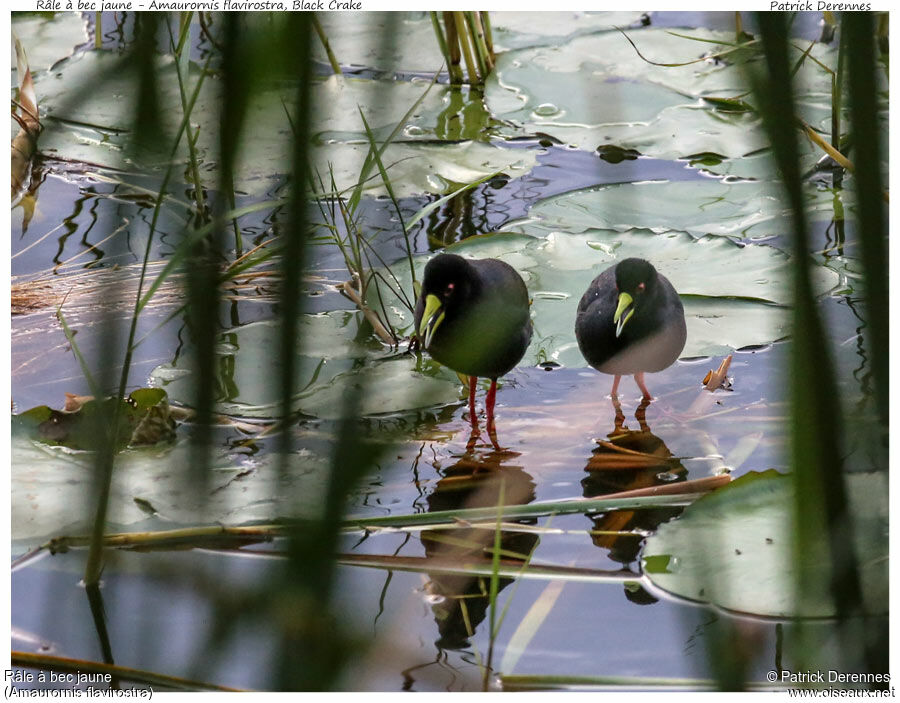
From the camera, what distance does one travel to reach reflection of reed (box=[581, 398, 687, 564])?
2.02 metres

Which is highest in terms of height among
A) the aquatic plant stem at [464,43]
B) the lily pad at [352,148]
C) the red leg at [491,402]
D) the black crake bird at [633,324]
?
the aquatic plant stem at [464,43]

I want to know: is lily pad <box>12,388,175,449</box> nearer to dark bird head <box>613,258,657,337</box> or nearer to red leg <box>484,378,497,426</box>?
red leg <box>484,378,497,426</box>

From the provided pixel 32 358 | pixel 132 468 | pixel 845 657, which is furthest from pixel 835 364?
pixel 32 358

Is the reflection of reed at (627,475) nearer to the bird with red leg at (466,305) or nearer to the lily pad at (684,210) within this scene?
the bird with red leg at (466,305)

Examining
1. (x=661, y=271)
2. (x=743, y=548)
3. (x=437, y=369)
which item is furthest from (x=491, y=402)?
(x=743, y=548)

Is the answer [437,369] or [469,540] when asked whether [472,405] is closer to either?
[437,369]

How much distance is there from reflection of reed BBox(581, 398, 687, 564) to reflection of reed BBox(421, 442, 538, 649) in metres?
0.16

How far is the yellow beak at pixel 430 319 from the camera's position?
2.41 m

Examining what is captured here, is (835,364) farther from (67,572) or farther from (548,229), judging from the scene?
(548,229)

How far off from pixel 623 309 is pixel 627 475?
441mm

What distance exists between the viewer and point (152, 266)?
10.0 feet

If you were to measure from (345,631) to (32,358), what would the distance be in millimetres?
2408

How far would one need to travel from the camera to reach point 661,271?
291 centimetres

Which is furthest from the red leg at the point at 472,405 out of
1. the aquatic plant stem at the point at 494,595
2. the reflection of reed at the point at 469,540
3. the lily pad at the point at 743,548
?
the aquatic plant stem at the point at 494,595
